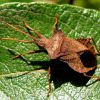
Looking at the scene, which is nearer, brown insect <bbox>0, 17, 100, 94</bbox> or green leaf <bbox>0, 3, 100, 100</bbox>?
green leaf <bbox>0, 3, 100, 100</bbox>

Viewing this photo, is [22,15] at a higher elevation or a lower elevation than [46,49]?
higher

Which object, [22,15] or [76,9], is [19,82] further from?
[76,9]

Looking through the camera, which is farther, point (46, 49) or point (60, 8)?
point (46, 49)

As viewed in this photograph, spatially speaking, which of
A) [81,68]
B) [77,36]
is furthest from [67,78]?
[77,36]

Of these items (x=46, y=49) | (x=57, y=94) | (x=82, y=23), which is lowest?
(x=57, y=94)
